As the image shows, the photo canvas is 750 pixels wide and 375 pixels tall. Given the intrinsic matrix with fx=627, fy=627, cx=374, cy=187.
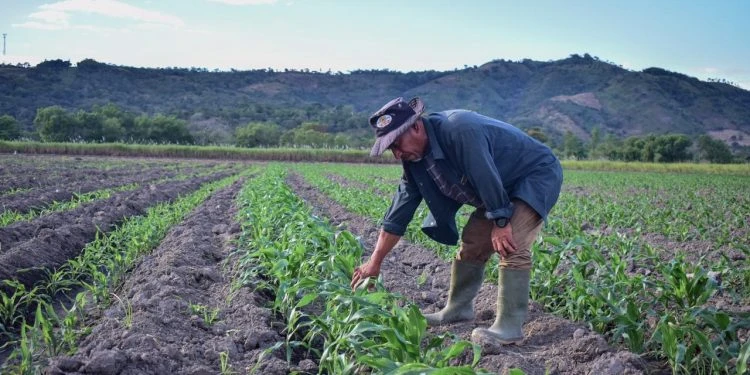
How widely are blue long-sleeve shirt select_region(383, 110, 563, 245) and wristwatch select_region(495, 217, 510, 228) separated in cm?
5

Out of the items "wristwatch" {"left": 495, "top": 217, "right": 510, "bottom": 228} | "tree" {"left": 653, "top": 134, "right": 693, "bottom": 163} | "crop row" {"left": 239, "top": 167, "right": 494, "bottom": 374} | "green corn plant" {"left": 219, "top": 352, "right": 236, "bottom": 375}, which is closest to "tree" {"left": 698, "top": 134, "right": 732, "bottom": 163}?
"tree" {"left": 653, "top": 134, "right": 693, "bottom": 163}

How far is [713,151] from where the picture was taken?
6172cm

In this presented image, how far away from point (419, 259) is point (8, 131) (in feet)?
199

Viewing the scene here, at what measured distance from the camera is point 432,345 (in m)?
3.13

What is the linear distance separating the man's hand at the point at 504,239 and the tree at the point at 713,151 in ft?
209

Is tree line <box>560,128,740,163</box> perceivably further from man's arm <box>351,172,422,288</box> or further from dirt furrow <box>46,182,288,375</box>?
man's arm <box>351,172,422,288</box>

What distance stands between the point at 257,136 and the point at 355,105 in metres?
64.7

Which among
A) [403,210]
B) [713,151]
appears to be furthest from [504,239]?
[713,151]

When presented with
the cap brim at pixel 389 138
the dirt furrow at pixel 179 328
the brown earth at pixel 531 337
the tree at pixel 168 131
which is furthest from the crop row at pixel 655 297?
the tree at pixel 168 131

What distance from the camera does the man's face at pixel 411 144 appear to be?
3900 mm

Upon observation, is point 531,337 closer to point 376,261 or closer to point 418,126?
point 376,261

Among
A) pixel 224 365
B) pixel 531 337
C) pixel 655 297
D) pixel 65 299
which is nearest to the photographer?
pixel 224 365

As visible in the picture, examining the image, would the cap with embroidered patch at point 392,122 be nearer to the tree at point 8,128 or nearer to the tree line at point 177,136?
the tree line at point 177,136

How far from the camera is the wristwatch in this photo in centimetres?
387
